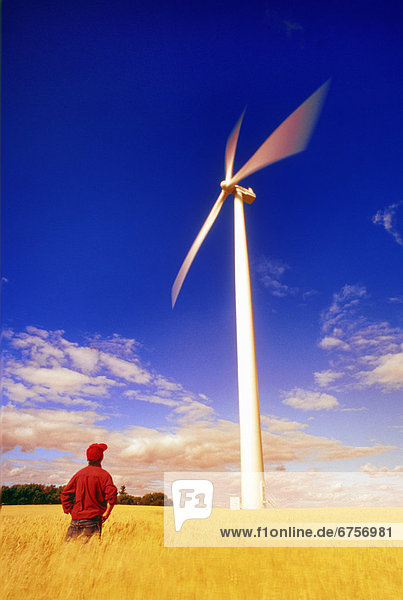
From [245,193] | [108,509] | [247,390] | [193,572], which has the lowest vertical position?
[193,572]

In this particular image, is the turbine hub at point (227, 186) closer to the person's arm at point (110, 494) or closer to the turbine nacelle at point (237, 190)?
the turbine nacelle at point (237, 190)

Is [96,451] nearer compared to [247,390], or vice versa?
[96,451]

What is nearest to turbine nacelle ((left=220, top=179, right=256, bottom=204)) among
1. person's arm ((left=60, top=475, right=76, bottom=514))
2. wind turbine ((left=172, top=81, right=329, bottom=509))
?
wind turbine ((left=172, top=81, right=329, bottom=509))

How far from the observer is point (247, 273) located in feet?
56.4

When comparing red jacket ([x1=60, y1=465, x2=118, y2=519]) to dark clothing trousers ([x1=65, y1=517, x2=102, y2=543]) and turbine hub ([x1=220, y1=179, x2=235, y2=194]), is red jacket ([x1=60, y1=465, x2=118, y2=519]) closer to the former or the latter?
dark clothing trousers ([x1=65, y1=517, x2=102, y2=543])

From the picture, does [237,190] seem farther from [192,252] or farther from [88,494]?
[88,494]

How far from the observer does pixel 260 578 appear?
6.97m

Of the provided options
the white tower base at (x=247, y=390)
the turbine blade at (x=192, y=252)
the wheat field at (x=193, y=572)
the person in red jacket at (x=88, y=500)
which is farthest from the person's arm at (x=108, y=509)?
the turbine blade at (x=192, y=252)

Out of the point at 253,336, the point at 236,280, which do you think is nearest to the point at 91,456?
the point at 253,336

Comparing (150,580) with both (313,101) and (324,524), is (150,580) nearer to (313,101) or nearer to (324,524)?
(324,524)

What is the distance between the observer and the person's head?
805cm

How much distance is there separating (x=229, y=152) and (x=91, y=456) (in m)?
17.0

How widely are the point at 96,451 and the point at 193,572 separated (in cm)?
282

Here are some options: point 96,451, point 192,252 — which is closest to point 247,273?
point 192,252
